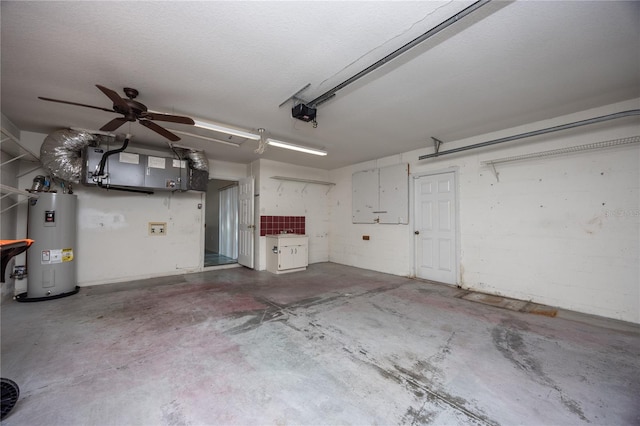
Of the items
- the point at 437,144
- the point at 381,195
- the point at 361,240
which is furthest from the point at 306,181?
the point at 437,144

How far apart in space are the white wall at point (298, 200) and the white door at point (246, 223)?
21 cm

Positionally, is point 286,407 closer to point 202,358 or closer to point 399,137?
point 202,358

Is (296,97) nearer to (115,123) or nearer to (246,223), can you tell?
(115,123)

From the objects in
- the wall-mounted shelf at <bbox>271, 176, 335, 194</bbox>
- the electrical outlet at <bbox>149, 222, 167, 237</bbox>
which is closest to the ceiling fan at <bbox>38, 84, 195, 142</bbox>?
the electrical outlet at <bbox>149, 222, 167, 237</bbox>

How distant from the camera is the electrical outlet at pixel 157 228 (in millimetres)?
4891

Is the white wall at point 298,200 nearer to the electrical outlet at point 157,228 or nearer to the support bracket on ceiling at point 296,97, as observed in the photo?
the electrical outlet at point 157,228

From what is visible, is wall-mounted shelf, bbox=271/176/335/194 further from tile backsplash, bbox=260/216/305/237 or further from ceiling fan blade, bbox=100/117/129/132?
ceiling fan blade, bbox=100/117/129/132

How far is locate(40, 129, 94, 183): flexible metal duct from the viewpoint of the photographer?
3633 millimetres

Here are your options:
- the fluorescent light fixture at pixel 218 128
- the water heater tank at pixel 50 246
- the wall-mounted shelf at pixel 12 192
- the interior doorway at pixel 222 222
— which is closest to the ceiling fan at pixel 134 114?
the fluorescent light fixture at pixel 218 128

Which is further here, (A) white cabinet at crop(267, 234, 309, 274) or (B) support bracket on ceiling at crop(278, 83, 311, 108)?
(A) white cabinet at crop(267, 234, 309, 274)

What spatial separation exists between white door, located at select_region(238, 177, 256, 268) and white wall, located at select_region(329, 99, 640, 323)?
4028mm

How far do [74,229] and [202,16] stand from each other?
13.2ft

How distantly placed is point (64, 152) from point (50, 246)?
1.40 m

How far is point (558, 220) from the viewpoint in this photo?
3420 millimetres
